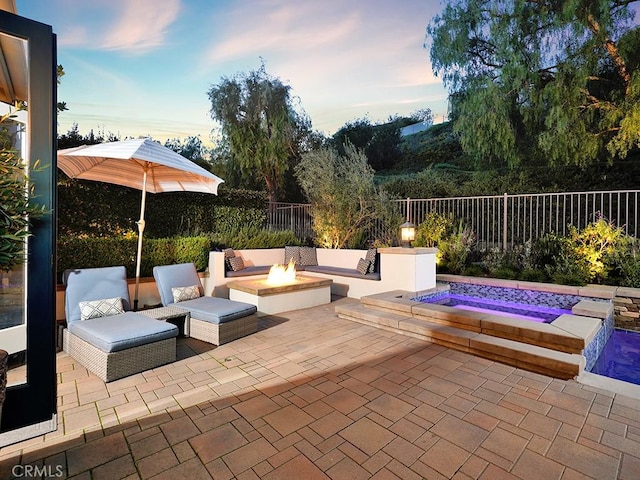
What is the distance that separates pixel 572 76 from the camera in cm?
824

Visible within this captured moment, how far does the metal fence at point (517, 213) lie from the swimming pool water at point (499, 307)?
210cm

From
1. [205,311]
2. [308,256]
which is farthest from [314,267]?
[205,311]

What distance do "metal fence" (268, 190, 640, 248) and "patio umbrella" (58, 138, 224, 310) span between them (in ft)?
15.0

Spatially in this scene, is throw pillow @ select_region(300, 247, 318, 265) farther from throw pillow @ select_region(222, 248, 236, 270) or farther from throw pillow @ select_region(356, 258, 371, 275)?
throw pillow @ select_region(222, 248, 236, 270)

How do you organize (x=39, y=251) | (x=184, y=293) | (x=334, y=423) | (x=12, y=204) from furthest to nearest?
1. (x=184, y=293)
2. (x=334, y=423)
3. (x=39, y=251)
4. (x=12, y=204)

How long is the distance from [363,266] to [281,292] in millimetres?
1961

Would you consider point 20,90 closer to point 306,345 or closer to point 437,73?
point 306,345

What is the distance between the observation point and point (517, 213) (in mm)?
8039

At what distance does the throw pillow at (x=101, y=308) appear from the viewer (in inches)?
139

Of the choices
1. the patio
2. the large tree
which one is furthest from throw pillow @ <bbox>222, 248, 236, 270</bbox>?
the large tree

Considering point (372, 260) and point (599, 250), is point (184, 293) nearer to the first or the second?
point (372, 260)

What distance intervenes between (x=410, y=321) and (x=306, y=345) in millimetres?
1394

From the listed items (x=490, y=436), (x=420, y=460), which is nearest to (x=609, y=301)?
(x=490, y=436)

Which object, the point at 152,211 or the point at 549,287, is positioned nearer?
the point at 549,287
